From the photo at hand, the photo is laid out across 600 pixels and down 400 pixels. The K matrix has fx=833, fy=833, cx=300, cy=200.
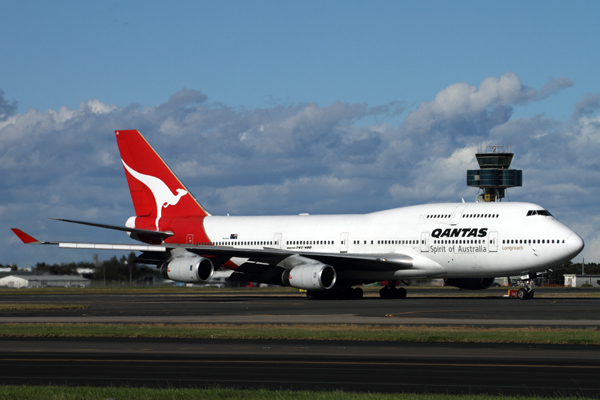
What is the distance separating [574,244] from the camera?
4122 cm

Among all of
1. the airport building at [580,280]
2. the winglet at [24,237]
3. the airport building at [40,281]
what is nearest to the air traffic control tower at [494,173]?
the airport building at [580,280]

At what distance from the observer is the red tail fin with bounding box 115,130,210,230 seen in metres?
55.7

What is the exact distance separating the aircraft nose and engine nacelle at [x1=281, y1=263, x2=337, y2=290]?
1210cm

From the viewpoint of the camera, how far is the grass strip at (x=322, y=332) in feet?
64.5

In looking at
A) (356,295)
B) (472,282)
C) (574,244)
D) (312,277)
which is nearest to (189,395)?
(312,277)

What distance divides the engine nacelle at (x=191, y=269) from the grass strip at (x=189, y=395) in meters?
33.3

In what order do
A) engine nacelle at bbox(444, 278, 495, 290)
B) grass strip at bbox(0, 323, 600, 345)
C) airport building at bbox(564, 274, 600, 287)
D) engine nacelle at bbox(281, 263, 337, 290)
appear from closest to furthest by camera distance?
grass strip at bbox(0, 323, 600, 345), engine nacelle at bbox(281, 263, 337, 290), engine nacelle at bbox(444, 278, 495, 290), airport building at bbox(564, 274, 600, 287)

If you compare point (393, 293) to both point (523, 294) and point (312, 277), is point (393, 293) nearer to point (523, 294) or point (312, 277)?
point (312, 277)

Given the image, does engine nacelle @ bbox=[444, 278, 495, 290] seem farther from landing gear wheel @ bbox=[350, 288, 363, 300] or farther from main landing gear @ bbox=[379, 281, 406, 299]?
landing gear wheel @ bbox=[350, 288, 363, 300]

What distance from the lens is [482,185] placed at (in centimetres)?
13088

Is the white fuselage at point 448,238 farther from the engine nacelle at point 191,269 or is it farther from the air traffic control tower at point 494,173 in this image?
the air traffic control tower at point 494,173

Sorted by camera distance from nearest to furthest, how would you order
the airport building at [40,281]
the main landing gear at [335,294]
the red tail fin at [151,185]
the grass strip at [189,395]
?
the grass strip at [189,395] → the main landing gear at [335,294] → the red tail fin at [151,185] → the airport building at [40,281]

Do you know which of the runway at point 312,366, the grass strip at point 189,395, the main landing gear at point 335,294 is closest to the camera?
the grass strip at point 189,395

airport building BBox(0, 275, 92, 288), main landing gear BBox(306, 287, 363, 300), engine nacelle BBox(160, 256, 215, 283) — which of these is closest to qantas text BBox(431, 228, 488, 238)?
main landing gear BBox(306, 287, 363, 300)
